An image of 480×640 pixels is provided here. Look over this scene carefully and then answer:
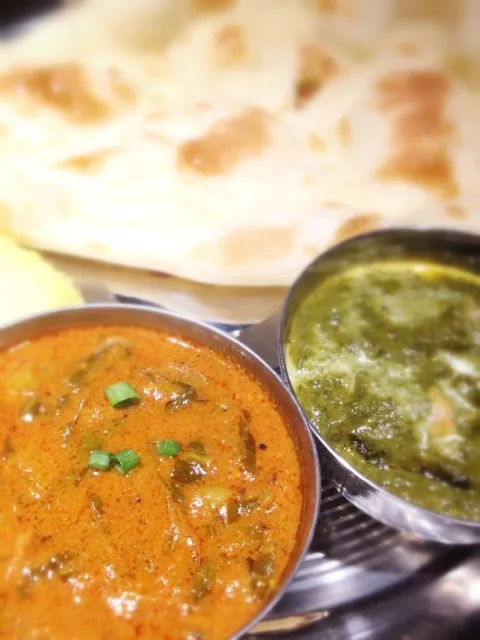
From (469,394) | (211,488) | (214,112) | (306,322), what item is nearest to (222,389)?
(211,488)

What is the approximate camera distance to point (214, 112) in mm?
3191

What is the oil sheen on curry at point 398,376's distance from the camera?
2219 millimetres

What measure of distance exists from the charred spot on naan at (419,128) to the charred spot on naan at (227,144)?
0.63 metres

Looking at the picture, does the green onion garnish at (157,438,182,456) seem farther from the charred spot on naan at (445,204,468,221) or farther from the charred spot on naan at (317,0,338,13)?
the charred spot on naan at (317,0,338,13)

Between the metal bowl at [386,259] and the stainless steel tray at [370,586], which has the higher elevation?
the metal bowl at [386,259]

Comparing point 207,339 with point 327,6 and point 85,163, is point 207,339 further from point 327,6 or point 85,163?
point 327,6

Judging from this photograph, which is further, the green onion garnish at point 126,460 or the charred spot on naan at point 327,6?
the charred spot on naan at point 327,6

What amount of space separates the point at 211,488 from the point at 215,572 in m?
0.23

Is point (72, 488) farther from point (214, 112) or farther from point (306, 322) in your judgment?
point (214, 112)

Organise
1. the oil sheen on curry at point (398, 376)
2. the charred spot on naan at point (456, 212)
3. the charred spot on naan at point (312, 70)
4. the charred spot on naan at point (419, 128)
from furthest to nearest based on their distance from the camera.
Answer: the charred spot on naan at point (312, 70) < the charred spot on naan at point (419, 128) < the charred spot on naan at point (456, 212) < the oil sheen on curry at point (398, 376)

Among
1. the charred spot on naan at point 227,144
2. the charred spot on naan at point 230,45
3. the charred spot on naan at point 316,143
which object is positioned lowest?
the charred spot on naan at point 316,143

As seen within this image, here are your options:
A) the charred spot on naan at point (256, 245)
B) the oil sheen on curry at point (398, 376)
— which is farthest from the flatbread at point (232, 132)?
the oil sheen on curry at point (398, 376)

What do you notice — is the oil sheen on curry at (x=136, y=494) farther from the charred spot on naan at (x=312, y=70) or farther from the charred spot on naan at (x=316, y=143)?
the charred spot on naan at (x=312, y=70)

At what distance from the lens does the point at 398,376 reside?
2498 mm
